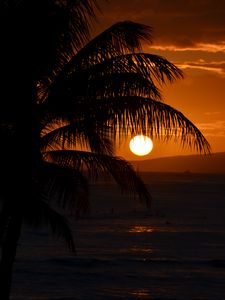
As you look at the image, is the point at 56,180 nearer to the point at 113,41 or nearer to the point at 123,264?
the point at 113,41

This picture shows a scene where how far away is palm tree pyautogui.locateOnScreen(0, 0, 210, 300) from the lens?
12602 mm

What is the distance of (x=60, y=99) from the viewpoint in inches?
506

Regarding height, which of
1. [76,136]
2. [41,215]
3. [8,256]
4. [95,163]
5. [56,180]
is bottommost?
[8,256]

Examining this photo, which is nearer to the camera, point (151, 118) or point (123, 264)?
point (151, 118)

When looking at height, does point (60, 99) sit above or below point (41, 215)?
above

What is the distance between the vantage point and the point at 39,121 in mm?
12961

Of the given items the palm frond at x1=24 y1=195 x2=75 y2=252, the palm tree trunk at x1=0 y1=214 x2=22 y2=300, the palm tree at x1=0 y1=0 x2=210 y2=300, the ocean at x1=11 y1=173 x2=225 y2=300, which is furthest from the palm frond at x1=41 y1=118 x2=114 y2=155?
the ocean at x1=11 y1=173 x2=225 y2=300

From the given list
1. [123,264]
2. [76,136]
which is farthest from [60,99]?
[123,264]

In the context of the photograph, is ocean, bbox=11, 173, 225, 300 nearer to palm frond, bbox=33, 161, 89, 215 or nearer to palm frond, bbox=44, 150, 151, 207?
palm frond, bbox=44, 150, 151, 207

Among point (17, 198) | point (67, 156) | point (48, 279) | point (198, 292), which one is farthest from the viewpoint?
point (48, 279)

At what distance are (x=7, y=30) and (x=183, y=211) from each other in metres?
70.9

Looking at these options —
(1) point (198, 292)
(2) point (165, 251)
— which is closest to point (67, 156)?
(1) point (198, 292)

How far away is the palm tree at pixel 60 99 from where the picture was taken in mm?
12602

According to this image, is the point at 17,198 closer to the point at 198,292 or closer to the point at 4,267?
the point at 4,267
